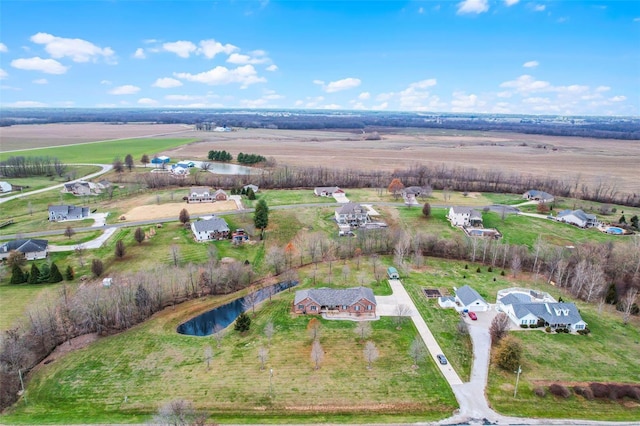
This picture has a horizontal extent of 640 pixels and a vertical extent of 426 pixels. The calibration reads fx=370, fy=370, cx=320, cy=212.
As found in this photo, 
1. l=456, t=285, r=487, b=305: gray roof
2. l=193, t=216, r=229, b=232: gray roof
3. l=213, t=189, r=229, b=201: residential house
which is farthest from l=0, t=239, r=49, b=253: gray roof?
l=456, t=285, r=487, b=305: gray roof

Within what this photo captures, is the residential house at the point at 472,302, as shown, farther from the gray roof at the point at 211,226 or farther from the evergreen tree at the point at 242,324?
the gray roof at the point at 211,226

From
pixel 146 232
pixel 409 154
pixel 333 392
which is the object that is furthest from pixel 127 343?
pixel 409 154

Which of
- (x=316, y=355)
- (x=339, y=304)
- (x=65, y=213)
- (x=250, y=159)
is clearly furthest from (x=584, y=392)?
(x=250, y=159)

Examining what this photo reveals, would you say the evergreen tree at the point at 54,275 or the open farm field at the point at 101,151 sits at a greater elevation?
the open farm field at the point at 101,151

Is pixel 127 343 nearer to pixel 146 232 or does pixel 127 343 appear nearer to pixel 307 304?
pixel 307 304

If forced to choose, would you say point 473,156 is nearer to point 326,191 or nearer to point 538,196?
point 538,196

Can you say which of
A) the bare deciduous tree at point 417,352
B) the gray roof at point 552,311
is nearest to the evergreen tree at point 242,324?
the bare deciduous tree at point 417,352
